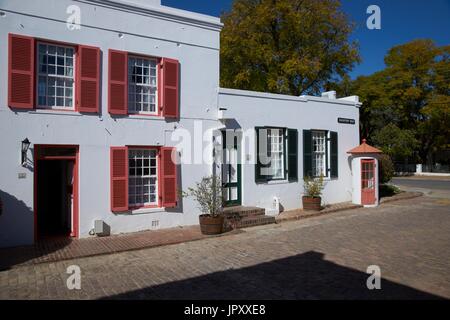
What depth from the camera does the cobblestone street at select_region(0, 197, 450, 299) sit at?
5570 millimetres

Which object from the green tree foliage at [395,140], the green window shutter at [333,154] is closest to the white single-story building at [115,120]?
the green window shutter at [333,154]

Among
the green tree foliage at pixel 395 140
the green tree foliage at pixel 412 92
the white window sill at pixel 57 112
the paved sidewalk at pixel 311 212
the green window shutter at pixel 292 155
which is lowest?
the paved sidewalk at pixel 311 212

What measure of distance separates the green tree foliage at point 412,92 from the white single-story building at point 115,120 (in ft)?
78.2

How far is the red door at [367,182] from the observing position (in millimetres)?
14367

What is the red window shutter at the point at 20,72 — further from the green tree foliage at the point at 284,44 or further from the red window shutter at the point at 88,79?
the green tree foliage at the point at 284,44

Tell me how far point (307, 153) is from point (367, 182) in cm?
320

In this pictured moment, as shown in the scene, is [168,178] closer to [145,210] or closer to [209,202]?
[145,210]

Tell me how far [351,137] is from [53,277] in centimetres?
1246

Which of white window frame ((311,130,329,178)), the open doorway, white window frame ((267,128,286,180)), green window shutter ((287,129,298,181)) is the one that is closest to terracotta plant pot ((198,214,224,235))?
the open doorway

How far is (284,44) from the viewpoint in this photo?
25.2 m

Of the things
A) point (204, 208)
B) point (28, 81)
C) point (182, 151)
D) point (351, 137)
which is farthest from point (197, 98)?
point (351, 137)

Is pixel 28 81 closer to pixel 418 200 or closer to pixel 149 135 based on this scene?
pixel 149 135

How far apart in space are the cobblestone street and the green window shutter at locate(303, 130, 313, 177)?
344 cm

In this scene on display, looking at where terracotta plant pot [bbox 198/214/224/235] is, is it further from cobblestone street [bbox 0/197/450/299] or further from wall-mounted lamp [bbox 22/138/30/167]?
wall-mounted lamp [bbox 22/138/30/167]
